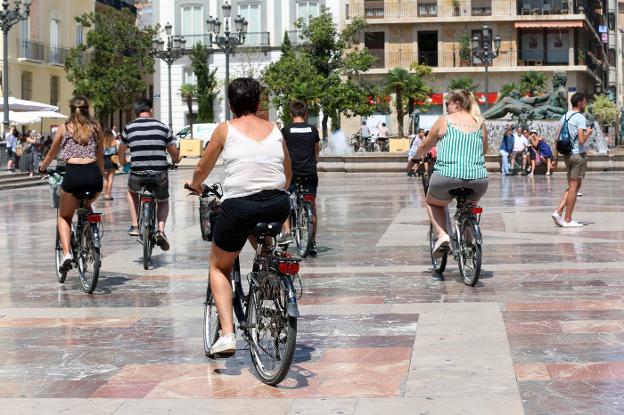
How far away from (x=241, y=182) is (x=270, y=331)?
32.1 inches

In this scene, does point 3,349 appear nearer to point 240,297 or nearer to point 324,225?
point 240,297

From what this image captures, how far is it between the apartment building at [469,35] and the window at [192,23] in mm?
8373

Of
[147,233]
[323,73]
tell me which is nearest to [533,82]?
[323,73]

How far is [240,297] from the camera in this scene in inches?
277

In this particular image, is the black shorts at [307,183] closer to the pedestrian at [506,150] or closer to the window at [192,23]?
the pedestrian at [506,150]

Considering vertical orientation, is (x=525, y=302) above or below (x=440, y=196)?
below

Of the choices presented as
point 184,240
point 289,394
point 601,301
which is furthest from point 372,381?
point 184,240

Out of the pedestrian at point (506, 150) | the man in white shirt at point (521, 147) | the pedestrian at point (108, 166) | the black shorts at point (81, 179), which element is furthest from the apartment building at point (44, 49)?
the black shorts at point (81, 179)

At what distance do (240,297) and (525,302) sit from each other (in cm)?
292

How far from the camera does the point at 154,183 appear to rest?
12.3m

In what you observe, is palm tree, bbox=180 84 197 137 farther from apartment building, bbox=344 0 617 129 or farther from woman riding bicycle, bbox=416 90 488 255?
woman riding bicycle, bbox=416 90 488 255

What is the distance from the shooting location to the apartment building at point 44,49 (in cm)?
5556

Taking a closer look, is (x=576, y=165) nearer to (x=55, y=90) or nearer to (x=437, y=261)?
(x=437, y=261)

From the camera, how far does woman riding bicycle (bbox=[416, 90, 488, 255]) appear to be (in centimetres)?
1025
